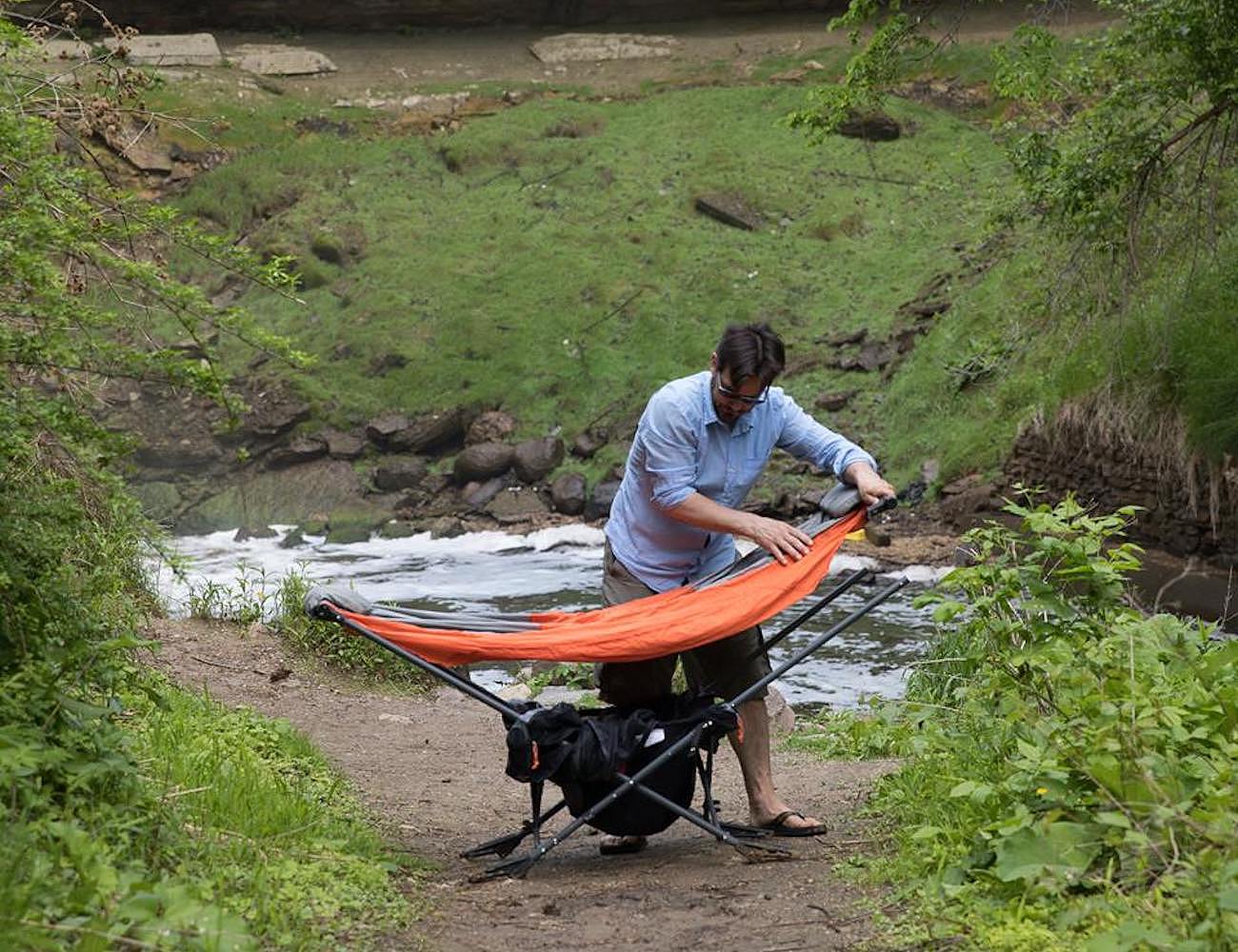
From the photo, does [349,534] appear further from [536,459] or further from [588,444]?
[588,444]

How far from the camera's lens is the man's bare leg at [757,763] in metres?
5.06

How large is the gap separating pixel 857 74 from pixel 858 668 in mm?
4116

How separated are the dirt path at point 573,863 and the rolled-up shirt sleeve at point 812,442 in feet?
3.78

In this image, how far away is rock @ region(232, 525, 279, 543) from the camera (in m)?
18.1

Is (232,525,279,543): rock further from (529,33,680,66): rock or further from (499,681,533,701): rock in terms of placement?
(529,33,680,66): rock

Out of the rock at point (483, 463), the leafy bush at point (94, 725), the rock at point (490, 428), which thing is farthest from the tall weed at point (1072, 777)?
the rock at point (490, 428)

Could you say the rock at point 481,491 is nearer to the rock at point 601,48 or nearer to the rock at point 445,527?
the rock at point 445,527

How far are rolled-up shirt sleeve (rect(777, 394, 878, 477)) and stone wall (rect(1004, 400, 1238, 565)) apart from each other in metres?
7.08

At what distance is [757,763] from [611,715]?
529 millimetres

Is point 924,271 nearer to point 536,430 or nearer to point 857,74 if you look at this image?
point 536,430

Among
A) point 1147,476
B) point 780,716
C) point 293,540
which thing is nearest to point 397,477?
point 293,540

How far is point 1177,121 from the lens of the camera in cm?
1191

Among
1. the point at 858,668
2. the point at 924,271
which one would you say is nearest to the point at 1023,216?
the point at 858,668

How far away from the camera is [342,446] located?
65.3ft
